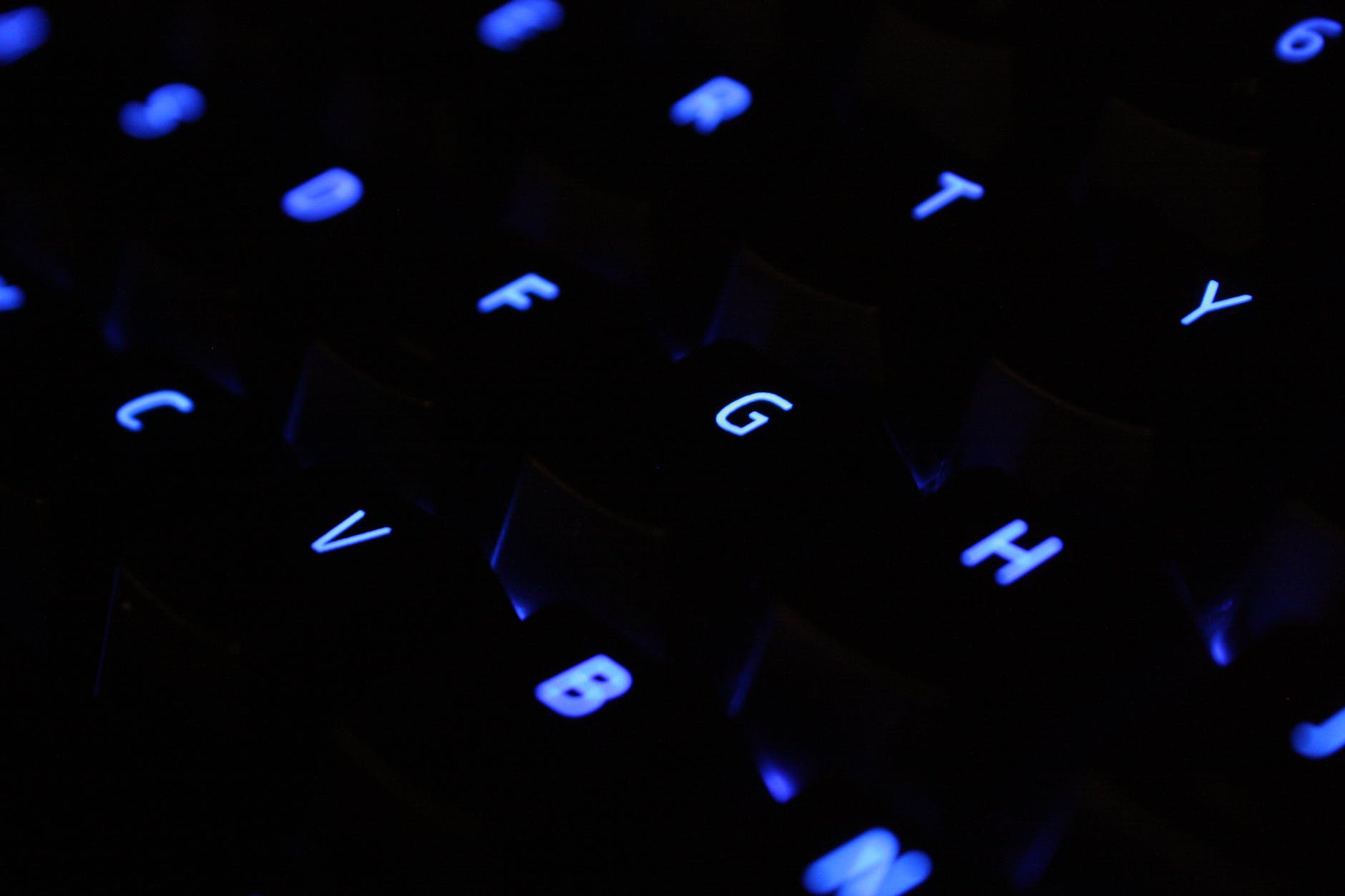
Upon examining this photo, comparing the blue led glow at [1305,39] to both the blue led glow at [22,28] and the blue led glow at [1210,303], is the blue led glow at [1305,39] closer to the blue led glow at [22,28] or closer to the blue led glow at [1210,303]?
the blue led glow at [1210,303]

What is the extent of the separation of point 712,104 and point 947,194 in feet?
0.46

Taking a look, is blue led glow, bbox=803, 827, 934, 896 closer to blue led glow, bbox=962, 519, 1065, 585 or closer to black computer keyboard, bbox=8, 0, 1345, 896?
black computer keyboard, bbox=8, 0, 1345, 896

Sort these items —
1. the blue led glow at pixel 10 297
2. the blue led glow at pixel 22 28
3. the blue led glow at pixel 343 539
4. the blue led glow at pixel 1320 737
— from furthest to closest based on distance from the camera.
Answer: the blue led glow at pixel 22 28 → the blue led glow at pixel 10 297 → the blue led glow at pixel 343 539 → the blue led glow at pixel 1320 737

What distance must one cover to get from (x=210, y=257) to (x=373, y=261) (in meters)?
0.08

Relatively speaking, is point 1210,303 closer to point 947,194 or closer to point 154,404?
point 947,194

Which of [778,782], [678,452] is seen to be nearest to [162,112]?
[678,452]

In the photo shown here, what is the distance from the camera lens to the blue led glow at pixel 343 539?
0.62m

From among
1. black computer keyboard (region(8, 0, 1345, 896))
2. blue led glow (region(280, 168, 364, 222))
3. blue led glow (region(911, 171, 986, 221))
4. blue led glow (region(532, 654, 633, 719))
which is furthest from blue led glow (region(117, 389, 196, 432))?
blue led glow (region(911, 171, 986, 221))

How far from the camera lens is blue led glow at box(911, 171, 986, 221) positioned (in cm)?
70

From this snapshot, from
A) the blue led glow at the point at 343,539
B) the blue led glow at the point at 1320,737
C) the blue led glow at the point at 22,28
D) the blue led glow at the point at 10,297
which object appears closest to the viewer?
the blue led glow at the point at 1320,737

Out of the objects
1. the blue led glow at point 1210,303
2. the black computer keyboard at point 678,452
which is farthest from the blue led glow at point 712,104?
the blue led glow at point 1210,303

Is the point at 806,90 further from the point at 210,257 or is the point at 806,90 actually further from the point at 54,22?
the point at 54,22

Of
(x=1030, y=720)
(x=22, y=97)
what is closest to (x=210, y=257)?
(x=22, y=97)

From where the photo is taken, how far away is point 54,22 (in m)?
0.84
